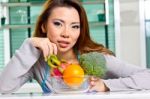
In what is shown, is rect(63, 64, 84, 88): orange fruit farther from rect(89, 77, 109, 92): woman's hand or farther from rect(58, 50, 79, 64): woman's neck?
rect(58, 50, 79, 64): woman's neck

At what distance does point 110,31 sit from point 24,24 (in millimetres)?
806

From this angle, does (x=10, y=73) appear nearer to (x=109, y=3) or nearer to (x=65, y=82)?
(x=65, y=82)

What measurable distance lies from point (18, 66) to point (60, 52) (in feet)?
0.67

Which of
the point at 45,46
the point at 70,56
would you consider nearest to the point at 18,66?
the point at 45,46

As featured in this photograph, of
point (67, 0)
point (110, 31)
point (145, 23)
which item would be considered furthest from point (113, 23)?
point (67, 0)

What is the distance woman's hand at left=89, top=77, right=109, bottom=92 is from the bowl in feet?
0.11

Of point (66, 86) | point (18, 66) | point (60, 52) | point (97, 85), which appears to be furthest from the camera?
point (60, 52)

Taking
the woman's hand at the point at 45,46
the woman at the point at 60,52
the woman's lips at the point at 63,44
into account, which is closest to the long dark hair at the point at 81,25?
the woman at the point at 60,52

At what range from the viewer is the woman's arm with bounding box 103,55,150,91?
1004mm

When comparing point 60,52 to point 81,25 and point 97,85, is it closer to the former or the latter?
point 81,25

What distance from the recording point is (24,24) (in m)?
3.03

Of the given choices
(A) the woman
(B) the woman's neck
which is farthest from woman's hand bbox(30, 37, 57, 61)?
(B) the woman's neck

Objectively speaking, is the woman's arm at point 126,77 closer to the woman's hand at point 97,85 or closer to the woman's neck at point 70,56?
the woman's hand at point 97,85

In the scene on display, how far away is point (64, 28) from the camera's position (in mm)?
1151
